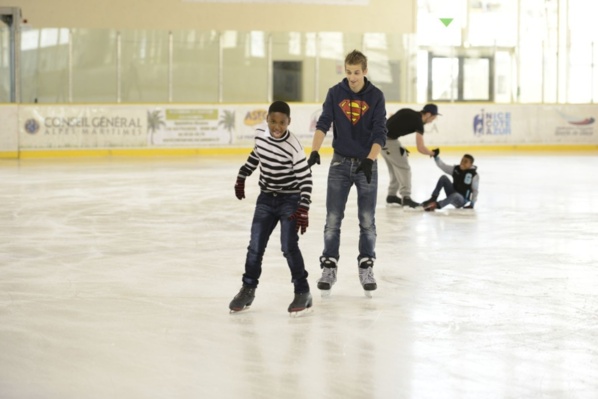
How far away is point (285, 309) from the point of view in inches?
223

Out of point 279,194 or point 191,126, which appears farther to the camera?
point 191,126

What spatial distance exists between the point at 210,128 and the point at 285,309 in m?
16.8

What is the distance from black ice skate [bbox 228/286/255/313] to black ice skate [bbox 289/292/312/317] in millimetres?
213

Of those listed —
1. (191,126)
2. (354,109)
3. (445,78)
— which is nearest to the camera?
(354,109)

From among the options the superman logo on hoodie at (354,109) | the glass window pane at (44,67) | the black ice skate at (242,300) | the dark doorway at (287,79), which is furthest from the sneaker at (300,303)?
the dark doorway at (287,79)

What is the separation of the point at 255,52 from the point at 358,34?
2.47m

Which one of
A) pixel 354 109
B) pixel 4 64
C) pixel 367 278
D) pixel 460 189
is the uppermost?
pixel 4 64

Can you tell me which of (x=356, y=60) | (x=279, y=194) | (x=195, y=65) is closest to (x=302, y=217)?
(x=279, y=194)

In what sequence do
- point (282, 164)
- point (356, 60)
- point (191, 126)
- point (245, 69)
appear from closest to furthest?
point (282, 164) < point (356, 60) < point (191, 126) < point (245, 69)

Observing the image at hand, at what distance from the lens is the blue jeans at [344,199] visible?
6105 millimetres

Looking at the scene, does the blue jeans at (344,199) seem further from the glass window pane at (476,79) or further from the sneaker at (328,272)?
the glass window pane at (476,79)

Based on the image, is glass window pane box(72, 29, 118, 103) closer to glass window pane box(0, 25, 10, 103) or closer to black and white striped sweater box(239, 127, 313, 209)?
glass window pane box(0, 25, 10, 103)

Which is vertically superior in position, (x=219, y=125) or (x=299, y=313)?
(x=219, y=125)

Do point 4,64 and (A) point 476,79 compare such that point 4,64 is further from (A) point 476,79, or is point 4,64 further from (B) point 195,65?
(A) point 476,79
